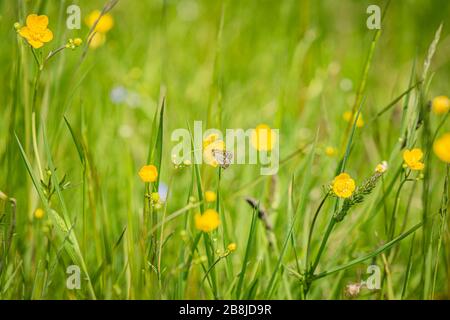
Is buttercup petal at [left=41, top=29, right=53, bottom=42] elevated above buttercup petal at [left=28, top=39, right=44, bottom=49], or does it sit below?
above

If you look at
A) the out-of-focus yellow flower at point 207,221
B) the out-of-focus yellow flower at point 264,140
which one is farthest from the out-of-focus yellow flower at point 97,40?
the out-of-focus yellow flower at point 207,221

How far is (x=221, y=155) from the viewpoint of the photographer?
89 centimetres

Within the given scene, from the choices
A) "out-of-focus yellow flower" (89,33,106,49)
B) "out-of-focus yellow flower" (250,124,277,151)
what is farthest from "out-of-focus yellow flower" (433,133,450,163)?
"out-of-focus yellow flower" (89,33,106,49)

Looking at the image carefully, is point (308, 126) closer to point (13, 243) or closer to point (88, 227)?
point (88, 227)

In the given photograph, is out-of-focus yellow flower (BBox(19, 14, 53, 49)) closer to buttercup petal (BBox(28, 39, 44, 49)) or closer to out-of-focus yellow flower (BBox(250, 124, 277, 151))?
Answer: buttercup petal (BBox(28, 39, 44, 49))

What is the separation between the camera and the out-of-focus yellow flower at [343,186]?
890 millimetres

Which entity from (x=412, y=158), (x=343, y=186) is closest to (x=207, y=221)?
(x=343, y=186)

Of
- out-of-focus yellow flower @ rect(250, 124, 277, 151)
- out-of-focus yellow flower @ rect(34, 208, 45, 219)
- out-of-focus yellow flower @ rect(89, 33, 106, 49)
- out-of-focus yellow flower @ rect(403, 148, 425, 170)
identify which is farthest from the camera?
out-of-focus yellow flower @ rect(89, 33, 106, 49)

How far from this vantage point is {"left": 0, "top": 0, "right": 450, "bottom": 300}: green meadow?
951 millimetres

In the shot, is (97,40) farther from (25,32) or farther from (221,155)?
(221,155)

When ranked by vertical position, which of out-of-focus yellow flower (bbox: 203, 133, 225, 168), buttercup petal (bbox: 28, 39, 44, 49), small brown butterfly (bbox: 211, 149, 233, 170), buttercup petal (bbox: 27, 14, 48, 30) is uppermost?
buttercup petal (bbox: 27, 14, 48, 30)

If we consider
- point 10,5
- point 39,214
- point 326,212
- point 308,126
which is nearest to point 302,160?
point 326,212

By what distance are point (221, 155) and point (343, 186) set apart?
192mm

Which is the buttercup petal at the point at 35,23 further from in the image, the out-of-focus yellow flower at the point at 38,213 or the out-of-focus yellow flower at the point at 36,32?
the out-of-focus yellow flower at the point at 38,213
